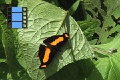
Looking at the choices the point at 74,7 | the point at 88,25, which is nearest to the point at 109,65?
the point at 88,25

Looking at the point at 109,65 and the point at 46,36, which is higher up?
the point at 46,36

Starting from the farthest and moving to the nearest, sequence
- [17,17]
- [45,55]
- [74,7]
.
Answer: [74,7], [17,17], [45,55]

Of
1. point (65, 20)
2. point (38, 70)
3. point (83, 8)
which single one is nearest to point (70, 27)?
point (65, 20)

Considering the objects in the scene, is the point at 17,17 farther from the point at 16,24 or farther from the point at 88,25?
the point at 88,25

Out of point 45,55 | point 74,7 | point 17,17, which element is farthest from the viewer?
point 74,7

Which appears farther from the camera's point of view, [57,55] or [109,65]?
[109,65]

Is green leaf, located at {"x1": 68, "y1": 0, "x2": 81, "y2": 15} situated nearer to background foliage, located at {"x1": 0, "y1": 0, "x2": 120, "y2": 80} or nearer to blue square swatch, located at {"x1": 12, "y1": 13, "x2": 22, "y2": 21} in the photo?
background foliage, located at {"x1": 0, "y1": 0, "x2": 120, "y2": 80}

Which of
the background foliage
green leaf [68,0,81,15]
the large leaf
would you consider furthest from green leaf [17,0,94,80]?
green leaf [68,0,81,15]

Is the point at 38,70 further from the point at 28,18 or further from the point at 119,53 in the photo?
the point at 119,53
